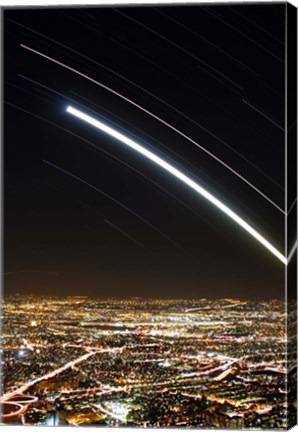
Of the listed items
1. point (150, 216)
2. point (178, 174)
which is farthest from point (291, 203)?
point (150, 216)

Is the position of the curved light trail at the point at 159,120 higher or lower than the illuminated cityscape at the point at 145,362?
higher

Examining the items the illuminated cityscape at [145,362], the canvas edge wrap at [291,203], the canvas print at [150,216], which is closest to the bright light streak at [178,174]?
the canvas print at [150,216]

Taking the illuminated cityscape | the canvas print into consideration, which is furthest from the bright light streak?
the illuminated cityscape

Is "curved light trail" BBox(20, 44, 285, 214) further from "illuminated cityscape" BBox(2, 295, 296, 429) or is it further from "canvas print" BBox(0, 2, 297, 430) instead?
"illuminated cityscape" BBox(2, 295, 296, 429)

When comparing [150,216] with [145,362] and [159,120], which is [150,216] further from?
[145,362]

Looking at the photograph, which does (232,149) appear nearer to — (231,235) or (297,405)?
(231,235)

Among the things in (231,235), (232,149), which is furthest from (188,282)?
(232,149)

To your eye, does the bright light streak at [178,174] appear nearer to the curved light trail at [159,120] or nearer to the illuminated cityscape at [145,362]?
the curved light trail at [159,120]
